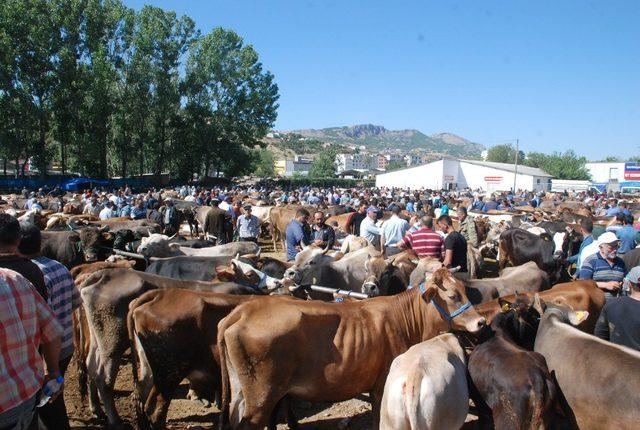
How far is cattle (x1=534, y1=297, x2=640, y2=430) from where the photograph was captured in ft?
11.9

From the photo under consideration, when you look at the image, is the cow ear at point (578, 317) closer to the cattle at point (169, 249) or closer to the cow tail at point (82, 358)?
the cow tail at point (82, 358)

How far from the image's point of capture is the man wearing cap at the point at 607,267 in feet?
20.5

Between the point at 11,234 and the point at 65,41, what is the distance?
40.3 meters

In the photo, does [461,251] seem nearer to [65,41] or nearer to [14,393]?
[14,393]

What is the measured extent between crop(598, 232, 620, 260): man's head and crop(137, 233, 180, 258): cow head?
301 inches

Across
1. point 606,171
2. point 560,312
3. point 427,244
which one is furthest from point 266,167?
point 560,312

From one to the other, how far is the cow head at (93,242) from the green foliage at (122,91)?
97.8ft

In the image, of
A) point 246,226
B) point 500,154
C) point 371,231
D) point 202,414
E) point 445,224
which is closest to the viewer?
point 202,414

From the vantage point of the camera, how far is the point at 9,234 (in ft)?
10.9

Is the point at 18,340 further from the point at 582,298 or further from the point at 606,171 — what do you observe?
the point at 606,171

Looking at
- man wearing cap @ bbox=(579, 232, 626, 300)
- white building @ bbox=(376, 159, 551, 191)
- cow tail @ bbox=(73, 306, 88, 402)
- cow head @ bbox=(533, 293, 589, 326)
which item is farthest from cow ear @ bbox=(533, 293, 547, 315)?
white building @ bbox=(376, 159, 551, 191)

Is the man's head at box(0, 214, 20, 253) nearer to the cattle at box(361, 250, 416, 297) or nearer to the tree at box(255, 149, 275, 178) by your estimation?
the cattle at box(361, 250, 416, 297)

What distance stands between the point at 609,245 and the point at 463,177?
68.3 metres

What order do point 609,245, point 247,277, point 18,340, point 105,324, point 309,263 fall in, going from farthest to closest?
point 309,263 < point 247,277 < point 609,245 < point 105,324 < point 18,340
